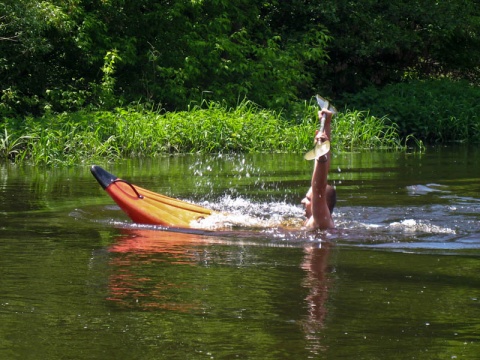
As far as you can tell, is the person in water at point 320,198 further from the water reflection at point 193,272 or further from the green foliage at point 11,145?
the green foliage at point 11,145

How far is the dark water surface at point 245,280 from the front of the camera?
5.27 m

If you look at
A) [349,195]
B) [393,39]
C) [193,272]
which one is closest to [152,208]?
[193,272]

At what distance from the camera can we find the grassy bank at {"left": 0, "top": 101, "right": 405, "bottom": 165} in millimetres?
18625

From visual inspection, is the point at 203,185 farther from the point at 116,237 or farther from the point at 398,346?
the point at 398,346

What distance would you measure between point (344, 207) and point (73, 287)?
5687mm

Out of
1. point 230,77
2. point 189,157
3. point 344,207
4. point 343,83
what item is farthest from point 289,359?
point 343,83

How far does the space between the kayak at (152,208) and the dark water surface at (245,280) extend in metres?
0.19

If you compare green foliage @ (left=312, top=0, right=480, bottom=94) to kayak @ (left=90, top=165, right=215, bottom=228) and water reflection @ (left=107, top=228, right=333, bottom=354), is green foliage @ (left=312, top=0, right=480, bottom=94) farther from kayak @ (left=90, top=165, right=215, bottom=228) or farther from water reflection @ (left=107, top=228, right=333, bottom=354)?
water reflection @ (left=107, top=228, right=333, bottom=354)

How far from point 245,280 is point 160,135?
46.0ft

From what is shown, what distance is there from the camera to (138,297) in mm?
6367

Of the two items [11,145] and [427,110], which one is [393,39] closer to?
[427,110]

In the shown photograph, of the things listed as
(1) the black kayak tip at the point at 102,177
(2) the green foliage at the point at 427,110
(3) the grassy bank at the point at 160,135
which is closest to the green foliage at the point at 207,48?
(2) the green foliage at the point at 427,110

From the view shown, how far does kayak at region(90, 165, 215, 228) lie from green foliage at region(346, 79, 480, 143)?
1740 centimetres

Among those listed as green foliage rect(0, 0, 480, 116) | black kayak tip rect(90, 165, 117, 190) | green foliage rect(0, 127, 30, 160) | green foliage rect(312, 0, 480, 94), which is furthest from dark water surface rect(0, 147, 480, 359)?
green foliage rect(312, 0, 480, 94)
